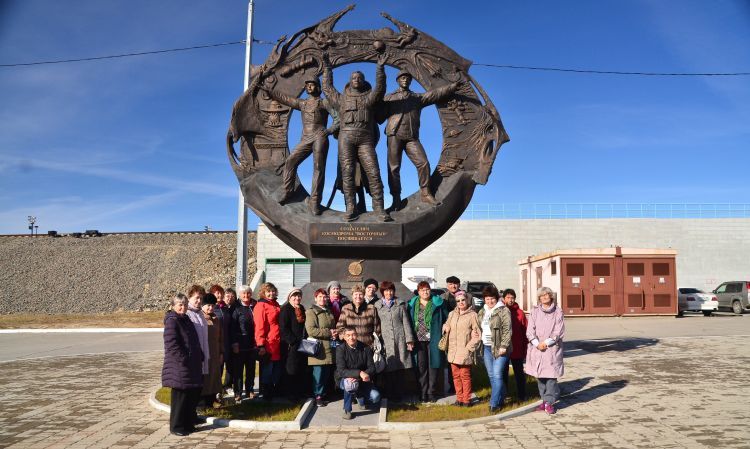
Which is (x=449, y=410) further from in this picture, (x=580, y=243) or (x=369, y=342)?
(x=580, y=243)

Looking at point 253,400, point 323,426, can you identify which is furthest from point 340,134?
point 323,426

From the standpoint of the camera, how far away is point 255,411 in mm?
7277

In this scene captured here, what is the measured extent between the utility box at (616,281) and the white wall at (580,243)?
19.1 feet

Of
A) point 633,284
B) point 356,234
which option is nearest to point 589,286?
point 633,284

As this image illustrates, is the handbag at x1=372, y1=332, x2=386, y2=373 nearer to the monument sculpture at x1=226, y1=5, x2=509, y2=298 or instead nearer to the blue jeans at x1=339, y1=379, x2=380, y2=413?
the blue jeans at x1=339, y1=379, x2=380, y2=413

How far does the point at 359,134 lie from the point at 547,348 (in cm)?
467

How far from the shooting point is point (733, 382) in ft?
29.3

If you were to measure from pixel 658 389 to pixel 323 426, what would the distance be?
5.02 m

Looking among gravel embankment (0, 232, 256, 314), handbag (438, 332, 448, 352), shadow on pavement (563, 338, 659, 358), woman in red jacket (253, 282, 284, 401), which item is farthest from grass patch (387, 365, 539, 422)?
gravel embankment (0, 232, 256, 314)

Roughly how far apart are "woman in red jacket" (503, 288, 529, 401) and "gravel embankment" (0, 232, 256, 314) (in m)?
26.6

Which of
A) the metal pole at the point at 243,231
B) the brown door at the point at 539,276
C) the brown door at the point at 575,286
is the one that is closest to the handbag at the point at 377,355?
the metal pole at the point at 243,231

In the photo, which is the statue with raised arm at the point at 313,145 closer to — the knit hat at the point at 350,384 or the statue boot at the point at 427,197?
the statue boot at the point at 427,197

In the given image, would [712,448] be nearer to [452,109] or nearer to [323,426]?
[323,426]

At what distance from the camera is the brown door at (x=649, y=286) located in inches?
926
